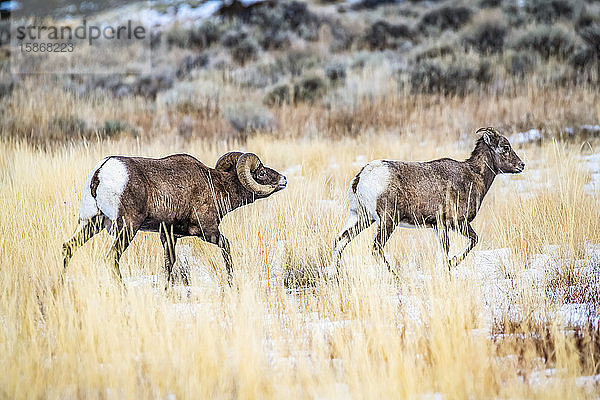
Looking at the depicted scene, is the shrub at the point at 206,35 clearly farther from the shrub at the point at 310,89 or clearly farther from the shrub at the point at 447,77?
the shrub at the point at 447,77

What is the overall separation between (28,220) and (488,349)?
4696 millimetres

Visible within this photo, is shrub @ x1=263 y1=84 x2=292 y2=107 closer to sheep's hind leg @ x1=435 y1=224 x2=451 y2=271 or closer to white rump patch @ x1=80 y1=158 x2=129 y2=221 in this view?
sheep's hind leg @ x1=435 y1=224 x2=451 y2=271

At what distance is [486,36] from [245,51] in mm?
8231

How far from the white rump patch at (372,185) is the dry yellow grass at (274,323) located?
42cm

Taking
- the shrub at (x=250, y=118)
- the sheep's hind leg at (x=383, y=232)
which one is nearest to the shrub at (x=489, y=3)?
the shrub at (x=250, y=118)

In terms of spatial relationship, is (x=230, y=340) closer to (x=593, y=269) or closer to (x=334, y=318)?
(x=334, y=318)

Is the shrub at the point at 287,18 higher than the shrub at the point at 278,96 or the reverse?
higher

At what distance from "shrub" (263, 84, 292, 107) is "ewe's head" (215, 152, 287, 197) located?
10742mm

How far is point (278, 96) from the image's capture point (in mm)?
17250

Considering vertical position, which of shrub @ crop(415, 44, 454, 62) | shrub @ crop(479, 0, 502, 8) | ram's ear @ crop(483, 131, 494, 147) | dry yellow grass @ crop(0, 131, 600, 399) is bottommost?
dry yellow grass @ crop(0, 131, 600, 399)

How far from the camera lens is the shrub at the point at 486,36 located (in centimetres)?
2043

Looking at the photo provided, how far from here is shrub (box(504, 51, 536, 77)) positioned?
17594 mm

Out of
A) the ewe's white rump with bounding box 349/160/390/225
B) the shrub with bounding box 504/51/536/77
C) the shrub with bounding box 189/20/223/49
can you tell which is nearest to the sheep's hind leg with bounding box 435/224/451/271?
the ewe's white rump with bounding box 349/160/390/225

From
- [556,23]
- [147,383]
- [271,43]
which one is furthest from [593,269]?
[271,43]
